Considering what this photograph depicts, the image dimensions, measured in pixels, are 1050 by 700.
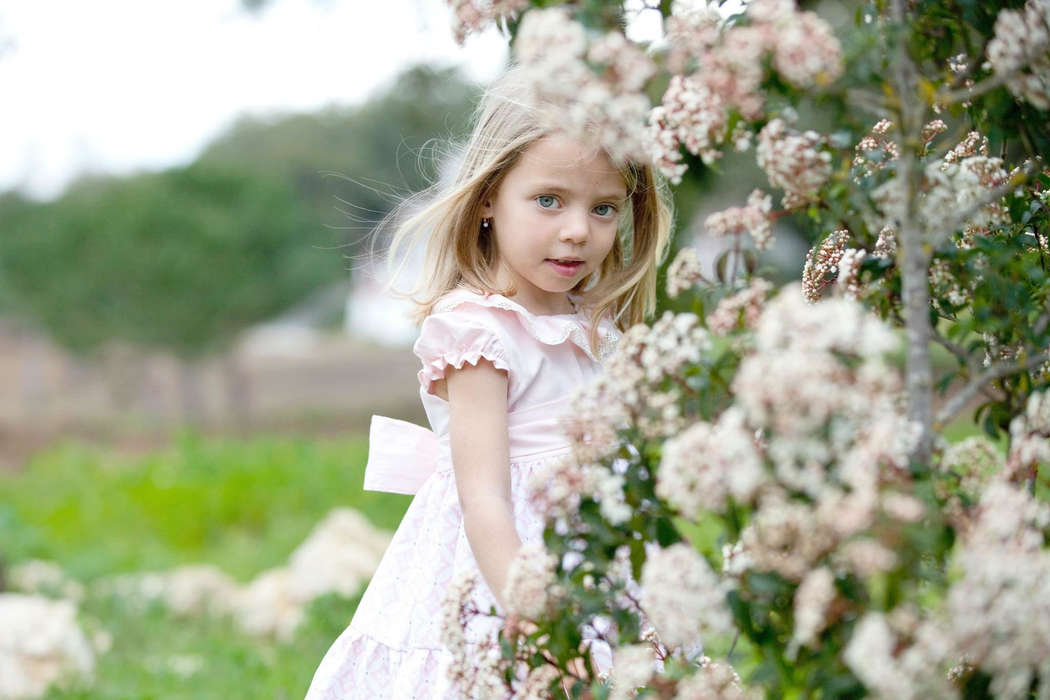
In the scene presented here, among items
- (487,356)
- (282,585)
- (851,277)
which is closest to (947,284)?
(851,277)

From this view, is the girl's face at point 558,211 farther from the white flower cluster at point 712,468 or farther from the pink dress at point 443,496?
the white flower cluster at point 712,468

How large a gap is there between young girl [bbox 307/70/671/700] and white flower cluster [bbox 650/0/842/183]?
43cm

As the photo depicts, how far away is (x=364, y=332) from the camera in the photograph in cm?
3186

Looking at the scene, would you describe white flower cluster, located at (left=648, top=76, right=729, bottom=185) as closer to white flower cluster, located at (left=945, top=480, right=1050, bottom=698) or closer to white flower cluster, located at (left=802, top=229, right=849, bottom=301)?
white flower cluster, located at (left=802, top=229, right=849, bottom=301)

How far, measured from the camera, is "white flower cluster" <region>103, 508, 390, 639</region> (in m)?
5.82

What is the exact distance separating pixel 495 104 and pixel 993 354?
3.39 ft

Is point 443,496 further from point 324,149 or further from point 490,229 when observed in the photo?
point 324,149

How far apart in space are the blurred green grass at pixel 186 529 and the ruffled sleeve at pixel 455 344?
2729 mm

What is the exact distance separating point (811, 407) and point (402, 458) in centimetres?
132

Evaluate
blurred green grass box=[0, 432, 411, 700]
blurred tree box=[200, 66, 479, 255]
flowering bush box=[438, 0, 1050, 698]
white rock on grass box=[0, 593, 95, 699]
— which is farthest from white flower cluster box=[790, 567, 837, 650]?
blurred tree box=[200, 66, 479, 255]

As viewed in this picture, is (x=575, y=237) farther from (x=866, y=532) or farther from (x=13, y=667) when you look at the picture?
(x=13, y=667)

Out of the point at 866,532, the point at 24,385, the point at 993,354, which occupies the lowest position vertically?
the point at 866,532

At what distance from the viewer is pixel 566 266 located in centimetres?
224

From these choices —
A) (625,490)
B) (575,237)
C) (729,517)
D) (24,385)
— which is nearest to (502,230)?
(575,237)
